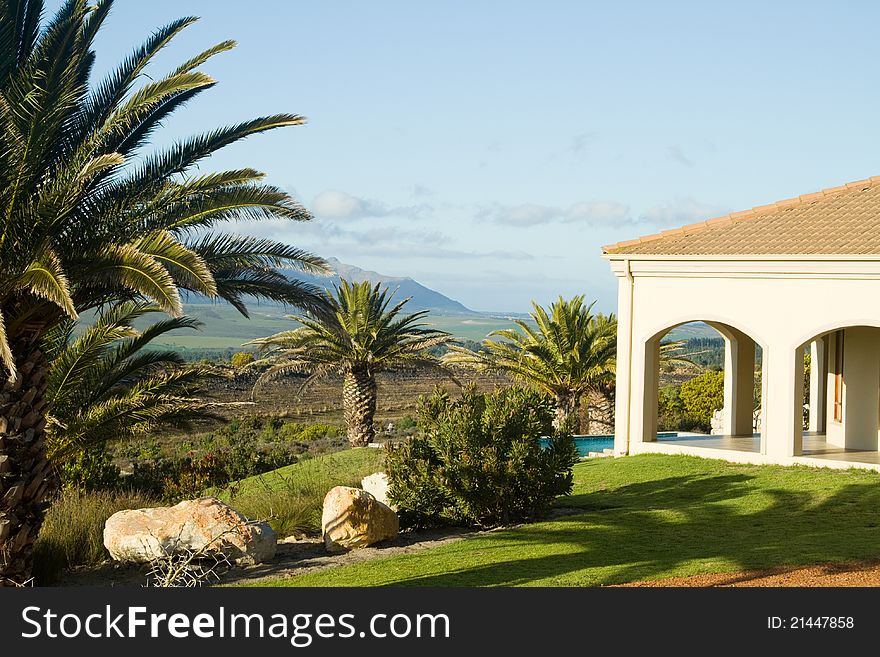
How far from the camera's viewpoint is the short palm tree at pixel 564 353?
29719mm

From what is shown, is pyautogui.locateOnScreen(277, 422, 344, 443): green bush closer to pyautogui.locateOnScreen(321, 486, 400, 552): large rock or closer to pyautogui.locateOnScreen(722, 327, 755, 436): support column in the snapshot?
pyautogui.locateOnScreen(722, 327, 755, 436): support column

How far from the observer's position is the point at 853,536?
1245 centimetres

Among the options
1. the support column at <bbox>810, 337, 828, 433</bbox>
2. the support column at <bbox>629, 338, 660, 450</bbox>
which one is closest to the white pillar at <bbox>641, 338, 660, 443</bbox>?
the support column at <bbox>629, 338, 660, 450</bbox>

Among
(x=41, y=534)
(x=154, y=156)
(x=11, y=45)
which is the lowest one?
(x=41, y=534)

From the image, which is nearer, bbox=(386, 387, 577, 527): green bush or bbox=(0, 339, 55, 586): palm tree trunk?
bbox=(0, 339, 55, 586): palm tree trunk

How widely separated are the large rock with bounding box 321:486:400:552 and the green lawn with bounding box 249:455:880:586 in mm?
813

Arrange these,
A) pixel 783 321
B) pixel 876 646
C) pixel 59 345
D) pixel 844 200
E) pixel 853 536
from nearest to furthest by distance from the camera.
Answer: pixel 876 646, pixel 853 536, pixel 59 345, pixel 783 321, pixel 844 200

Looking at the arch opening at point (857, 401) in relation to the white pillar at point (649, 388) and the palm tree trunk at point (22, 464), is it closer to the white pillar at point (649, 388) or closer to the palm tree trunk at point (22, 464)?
the white pillar at point (649, 388)

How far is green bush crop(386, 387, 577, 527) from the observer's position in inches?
548

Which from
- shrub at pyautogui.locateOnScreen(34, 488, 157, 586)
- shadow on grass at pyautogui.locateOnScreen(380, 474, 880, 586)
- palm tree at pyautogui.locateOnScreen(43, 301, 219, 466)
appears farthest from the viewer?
palm tree at pyautogui.locateOnScreen(43, 301, 219, 466)

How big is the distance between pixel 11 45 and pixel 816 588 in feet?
35.0

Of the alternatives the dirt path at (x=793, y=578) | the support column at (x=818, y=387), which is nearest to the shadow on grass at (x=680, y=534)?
the dirt path at (x=793, y=578)

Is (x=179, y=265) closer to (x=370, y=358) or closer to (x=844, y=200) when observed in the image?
(x=844, y=200)

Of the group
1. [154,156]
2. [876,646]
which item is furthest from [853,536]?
[154,156]
